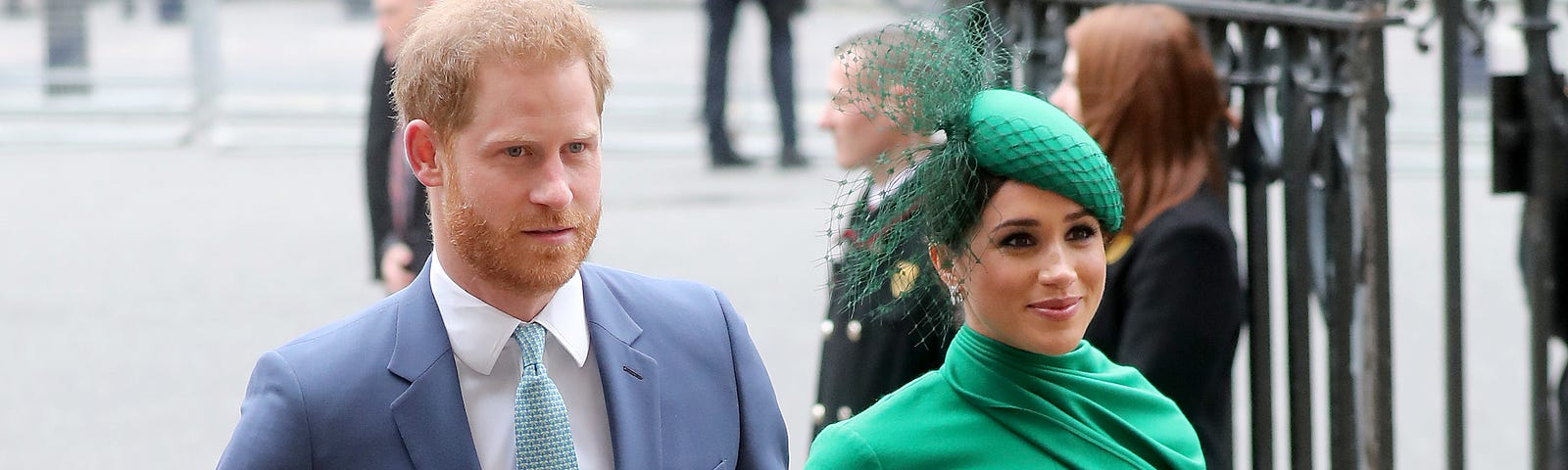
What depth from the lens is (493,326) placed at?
1.96 meters

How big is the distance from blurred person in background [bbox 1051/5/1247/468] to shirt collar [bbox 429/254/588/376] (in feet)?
5.25

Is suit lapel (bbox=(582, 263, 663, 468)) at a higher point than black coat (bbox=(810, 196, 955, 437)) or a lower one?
higher

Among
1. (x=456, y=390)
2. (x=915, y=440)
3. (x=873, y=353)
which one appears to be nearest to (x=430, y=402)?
(x=456, y=390)

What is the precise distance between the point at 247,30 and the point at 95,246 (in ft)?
14.4

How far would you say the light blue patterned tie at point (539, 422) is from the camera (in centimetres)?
193

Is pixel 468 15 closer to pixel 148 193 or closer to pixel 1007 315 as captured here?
pixel 1007 315

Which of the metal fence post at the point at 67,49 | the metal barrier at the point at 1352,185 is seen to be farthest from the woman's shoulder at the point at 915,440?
the metal fence post at the point at 67,49

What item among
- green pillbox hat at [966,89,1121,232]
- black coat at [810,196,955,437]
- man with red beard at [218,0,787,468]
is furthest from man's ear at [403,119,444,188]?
black coat at [810,196,955,437]

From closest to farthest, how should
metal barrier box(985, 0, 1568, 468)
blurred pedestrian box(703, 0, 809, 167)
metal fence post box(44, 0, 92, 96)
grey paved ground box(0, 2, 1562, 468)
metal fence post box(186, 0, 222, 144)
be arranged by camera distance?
1. metal barrier box(985, 0, 1568, 468)
2. grey paved ground box(0, 2, 1562, 468)
3. blurred pedestrian box(703, 0, 809, 167)
4. metal fence post box(186, 0, 222, 144)
5. metal fence post box(44, 0, 92, 96)

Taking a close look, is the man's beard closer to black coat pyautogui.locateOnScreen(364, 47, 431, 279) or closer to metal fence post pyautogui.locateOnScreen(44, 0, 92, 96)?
black coat pyautogui.locateOnScreen(364, 47, 431, 279)

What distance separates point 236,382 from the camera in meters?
6.70

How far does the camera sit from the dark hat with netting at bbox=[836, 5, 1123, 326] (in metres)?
2.15

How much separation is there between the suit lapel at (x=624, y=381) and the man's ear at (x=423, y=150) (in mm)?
228

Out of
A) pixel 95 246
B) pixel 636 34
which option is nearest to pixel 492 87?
pixel 95 246
